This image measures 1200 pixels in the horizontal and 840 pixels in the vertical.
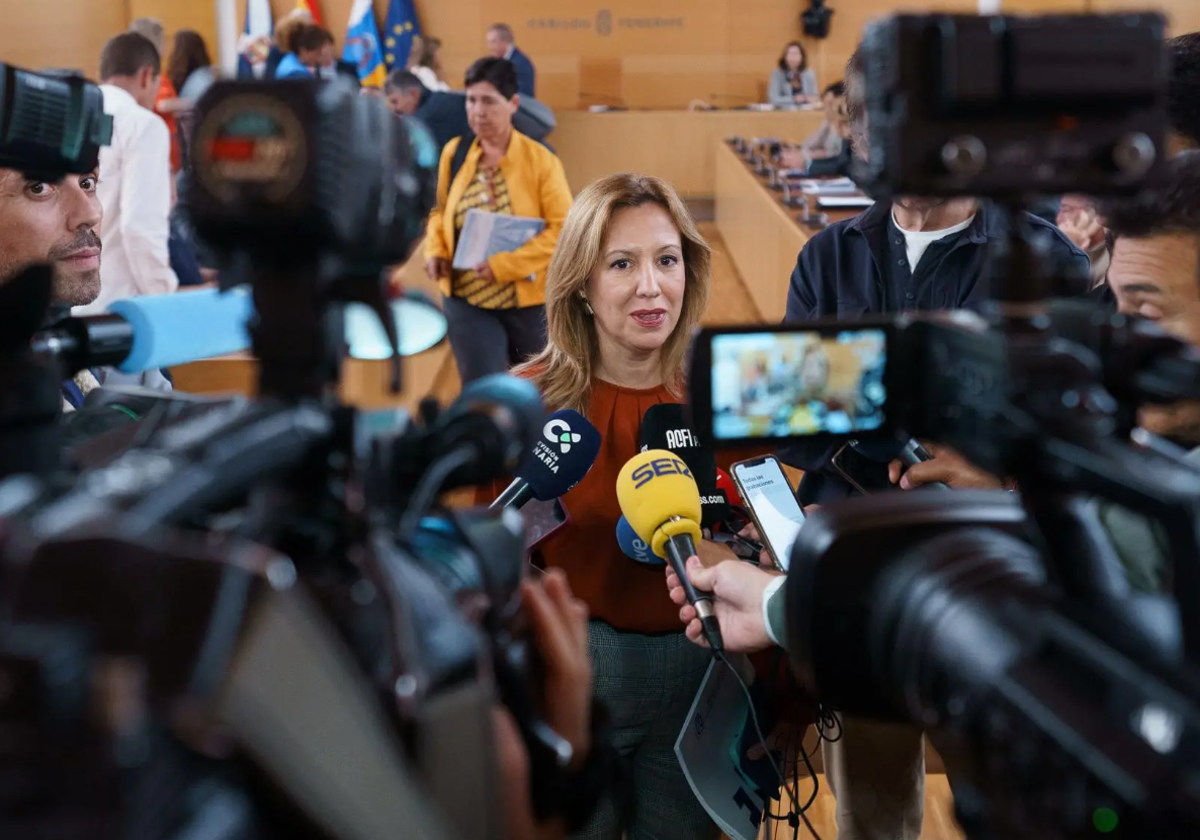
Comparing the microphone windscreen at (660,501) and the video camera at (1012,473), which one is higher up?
the video camera at (1012,473)

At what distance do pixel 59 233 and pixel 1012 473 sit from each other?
1160 millimetres

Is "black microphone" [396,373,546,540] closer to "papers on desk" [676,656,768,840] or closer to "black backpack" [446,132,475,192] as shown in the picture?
"papers on desk" [676,656,768,840]

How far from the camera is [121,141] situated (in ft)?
11.6

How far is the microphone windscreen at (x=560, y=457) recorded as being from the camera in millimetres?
1513

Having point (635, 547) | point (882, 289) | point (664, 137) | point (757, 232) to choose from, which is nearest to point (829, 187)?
point (757, 232)

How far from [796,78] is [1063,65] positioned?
37.4ft

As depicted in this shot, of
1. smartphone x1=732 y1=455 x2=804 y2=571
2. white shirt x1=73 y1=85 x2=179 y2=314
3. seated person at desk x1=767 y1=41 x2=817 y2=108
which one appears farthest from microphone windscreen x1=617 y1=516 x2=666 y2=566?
seated person at desk x1=767 y1=41 x2=817 y2=108

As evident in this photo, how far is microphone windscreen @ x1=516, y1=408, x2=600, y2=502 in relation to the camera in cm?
151

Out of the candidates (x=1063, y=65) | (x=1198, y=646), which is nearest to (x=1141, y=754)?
(x=1198, y=646)

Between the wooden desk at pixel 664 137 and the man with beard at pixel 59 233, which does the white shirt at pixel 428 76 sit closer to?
the wooden desk at pixel 664 137

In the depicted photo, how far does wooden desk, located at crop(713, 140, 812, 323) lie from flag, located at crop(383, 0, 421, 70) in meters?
3.20

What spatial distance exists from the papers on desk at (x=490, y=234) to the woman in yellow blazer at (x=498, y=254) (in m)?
0.03

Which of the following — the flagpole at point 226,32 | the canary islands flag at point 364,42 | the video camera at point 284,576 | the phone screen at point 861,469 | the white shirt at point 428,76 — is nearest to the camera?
the video camera at point 284,576

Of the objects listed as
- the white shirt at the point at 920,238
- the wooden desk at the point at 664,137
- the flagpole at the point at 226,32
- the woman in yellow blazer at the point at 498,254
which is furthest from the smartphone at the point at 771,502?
the flagpole at the point at 226,32
